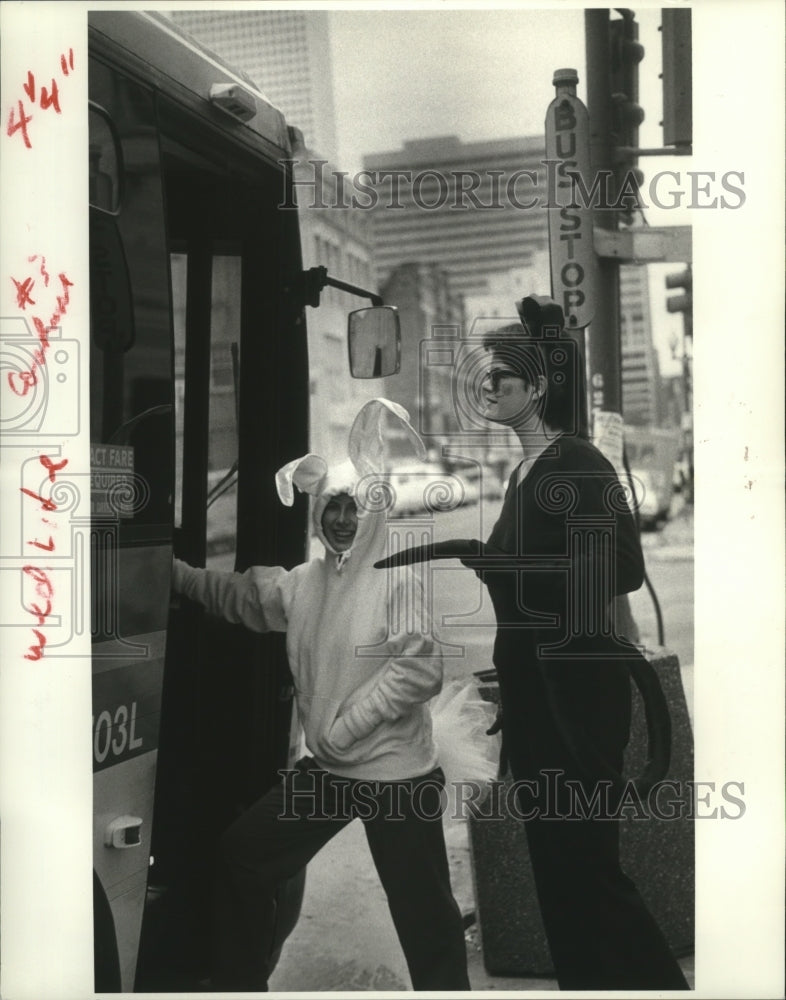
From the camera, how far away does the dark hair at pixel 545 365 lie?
110 inches

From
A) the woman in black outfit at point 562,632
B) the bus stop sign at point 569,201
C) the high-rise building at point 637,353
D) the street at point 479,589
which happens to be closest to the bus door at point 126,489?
the street at point 479,589

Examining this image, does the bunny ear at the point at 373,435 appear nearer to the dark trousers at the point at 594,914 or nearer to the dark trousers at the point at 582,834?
the dark trousers at the point at 582,834

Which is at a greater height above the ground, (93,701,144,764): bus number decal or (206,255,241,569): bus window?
(206,255,241,569): bus window

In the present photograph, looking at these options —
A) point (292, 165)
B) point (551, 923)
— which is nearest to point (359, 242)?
point (292, 165)

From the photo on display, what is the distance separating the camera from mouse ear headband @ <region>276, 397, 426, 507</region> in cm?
280

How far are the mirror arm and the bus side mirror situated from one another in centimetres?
3

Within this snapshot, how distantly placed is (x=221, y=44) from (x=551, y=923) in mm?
2085

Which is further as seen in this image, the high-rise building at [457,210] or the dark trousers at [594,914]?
the dark trousers at [594,914]

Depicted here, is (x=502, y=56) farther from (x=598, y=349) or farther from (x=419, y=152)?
(x=598, y=349)

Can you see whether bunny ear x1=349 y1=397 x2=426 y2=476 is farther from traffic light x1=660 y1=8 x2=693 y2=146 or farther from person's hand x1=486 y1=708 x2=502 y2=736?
traffic light x1=660 y1=8 x2=693 y2=146

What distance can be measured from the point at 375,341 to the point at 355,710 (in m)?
0.81

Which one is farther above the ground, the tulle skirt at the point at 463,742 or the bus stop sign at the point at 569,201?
the bus stop sign at the point at 569,201

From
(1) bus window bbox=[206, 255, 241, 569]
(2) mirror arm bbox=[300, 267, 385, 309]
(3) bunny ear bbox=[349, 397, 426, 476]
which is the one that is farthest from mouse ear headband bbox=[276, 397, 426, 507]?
(2) mirror arm bbox=[300, 267, 385, 309]

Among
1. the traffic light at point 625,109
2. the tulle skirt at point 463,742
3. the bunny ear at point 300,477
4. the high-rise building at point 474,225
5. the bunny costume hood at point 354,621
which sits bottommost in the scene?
the tulle skirt at point 463,742
